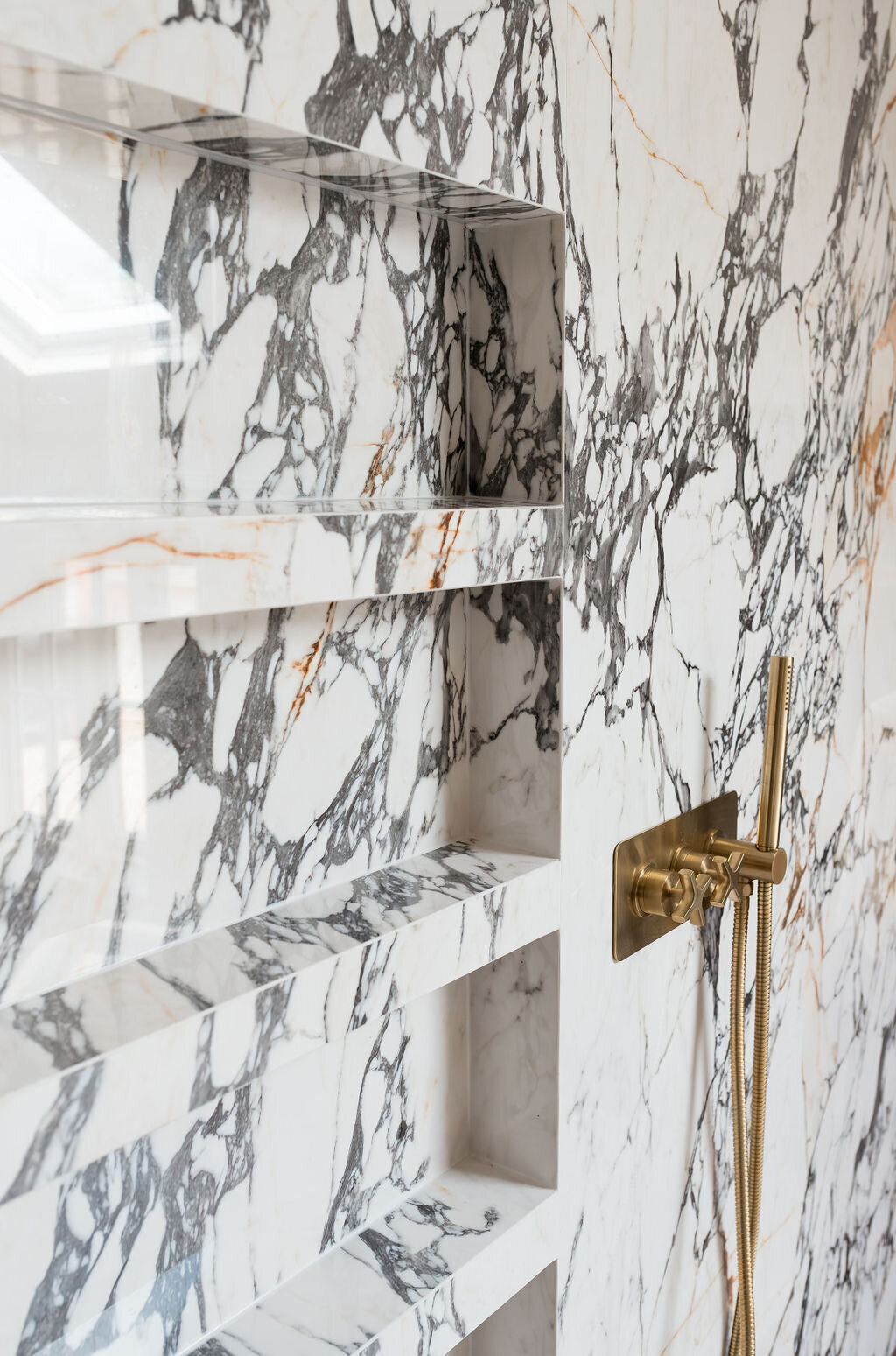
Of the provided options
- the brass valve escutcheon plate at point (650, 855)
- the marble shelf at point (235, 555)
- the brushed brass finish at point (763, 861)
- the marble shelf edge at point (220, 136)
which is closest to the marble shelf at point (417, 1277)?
the brass valve escutcheon plate at point (650, 855)

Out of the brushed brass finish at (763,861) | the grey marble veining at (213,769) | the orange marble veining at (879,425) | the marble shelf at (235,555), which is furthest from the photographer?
the orange marble veining at (879,425)

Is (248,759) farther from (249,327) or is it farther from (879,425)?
(879,425)

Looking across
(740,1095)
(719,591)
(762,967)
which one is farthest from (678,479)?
(740,1095)

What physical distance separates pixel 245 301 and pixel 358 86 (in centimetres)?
14

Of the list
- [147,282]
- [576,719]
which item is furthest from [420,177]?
[576,719]

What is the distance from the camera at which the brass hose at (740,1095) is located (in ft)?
3.71

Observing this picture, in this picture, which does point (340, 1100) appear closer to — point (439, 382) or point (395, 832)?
point (395, 832)

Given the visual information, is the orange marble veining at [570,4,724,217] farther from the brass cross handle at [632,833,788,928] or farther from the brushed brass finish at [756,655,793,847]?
the brass cross handle at [632,833,788,928]

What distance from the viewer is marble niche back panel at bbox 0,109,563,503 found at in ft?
2.06

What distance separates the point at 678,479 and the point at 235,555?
1.80 feet

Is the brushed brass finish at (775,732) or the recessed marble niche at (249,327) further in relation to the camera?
the brushed brass finish at (775,732)

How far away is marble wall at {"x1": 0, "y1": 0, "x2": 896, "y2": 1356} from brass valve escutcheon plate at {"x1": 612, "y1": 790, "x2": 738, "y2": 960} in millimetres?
17

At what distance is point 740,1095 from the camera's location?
3.77ft

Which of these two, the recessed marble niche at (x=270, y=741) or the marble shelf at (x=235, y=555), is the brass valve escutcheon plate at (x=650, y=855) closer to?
the recessed marble niche at (x=270, y=741)
